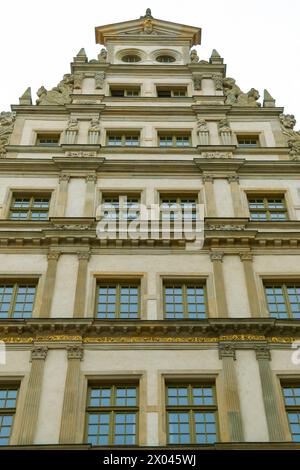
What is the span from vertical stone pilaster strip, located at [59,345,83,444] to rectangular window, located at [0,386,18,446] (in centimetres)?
154

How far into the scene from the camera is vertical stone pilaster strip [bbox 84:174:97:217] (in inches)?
1033

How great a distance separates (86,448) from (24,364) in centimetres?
381

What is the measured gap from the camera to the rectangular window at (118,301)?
899 inches

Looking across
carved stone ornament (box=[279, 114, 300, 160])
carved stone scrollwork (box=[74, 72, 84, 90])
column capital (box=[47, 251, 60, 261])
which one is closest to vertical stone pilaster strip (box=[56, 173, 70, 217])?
column capital (box=[47, 251, 60, 261])

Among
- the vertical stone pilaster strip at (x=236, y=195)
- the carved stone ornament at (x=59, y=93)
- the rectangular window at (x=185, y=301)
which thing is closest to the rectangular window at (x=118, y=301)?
the rectangular window at (x=185, y=301)

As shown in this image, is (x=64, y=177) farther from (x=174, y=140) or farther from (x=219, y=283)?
(x=219, y=283)

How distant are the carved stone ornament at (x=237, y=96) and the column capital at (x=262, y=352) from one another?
14592 millimetres

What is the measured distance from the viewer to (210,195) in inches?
1072

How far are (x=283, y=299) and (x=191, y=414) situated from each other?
5677 millimetres

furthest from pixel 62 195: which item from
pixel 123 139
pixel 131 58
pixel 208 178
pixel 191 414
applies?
pixel 131 58

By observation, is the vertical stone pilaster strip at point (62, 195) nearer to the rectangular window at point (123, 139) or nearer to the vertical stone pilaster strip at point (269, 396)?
the rectangular window at point (123, 139)

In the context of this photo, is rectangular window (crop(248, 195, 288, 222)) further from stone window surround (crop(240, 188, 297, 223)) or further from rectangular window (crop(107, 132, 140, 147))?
rectangular window (crop(107, 132, 140, 147))

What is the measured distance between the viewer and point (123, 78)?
34.8 metres

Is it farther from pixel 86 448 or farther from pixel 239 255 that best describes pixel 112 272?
Answer: pixel 86 448
